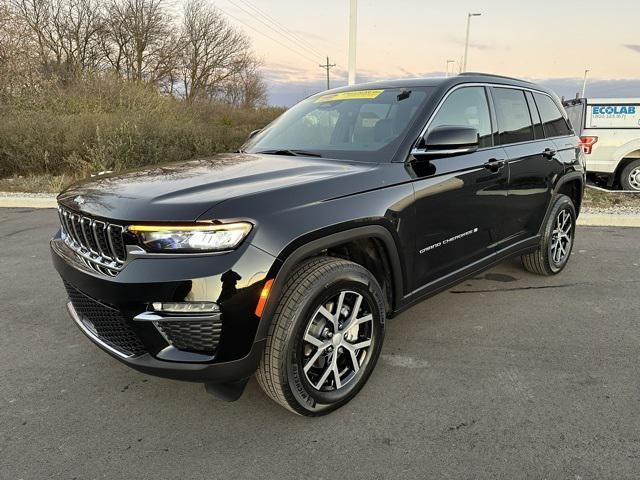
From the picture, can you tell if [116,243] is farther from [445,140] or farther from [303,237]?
[445,140]

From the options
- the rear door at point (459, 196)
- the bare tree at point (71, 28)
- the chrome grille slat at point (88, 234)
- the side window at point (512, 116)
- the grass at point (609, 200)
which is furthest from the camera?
the bare tree at point (71, 28)

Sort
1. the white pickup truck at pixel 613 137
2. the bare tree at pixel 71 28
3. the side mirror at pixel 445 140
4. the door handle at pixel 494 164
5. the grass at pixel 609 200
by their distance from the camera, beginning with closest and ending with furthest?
the side mirror at pixel 445 140, the door handle at pixel 494 164, the grass at pixel 609 200, the white pickup truck at pixel 613 137, the bare tree at pixel 71 28

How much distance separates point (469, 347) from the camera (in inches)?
127

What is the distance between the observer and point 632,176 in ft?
31.2

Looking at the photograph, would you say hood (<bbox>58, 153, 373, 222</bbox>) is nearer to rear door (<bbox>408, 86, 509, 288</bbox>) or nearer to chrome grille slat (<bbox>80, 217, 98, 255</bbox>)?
chrome grille slat (<bbox>80, 217, 98, 255</bbox>)

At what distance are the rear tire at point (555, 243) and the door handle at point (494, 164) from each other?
42.4 inches

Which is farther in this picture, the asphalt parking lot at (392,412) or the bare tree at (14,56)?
the bare tree at (14,56)

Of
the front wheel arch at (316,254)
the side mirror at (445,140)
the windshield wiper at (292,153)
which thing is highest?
the side mirror at (445,140)

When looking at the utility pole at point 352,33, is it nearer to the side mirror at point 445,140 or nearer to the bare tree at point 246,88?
the side mirror at point 445,140

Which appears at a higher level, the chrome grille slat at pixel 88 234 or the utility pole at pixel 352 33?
the utility pole at pixel 352 33

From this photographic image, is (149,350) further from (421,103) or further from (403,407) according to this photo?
(421,103)

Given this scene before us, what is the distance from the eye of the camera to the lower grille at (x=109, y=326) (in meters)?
2.16

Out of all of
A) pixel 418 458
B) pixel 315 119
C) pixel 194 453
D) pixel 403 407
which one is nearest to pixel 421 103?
pixel 315 119

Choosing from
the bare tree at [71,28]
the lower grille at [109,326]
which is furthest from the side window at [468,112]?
the bare tree at [71,28]
